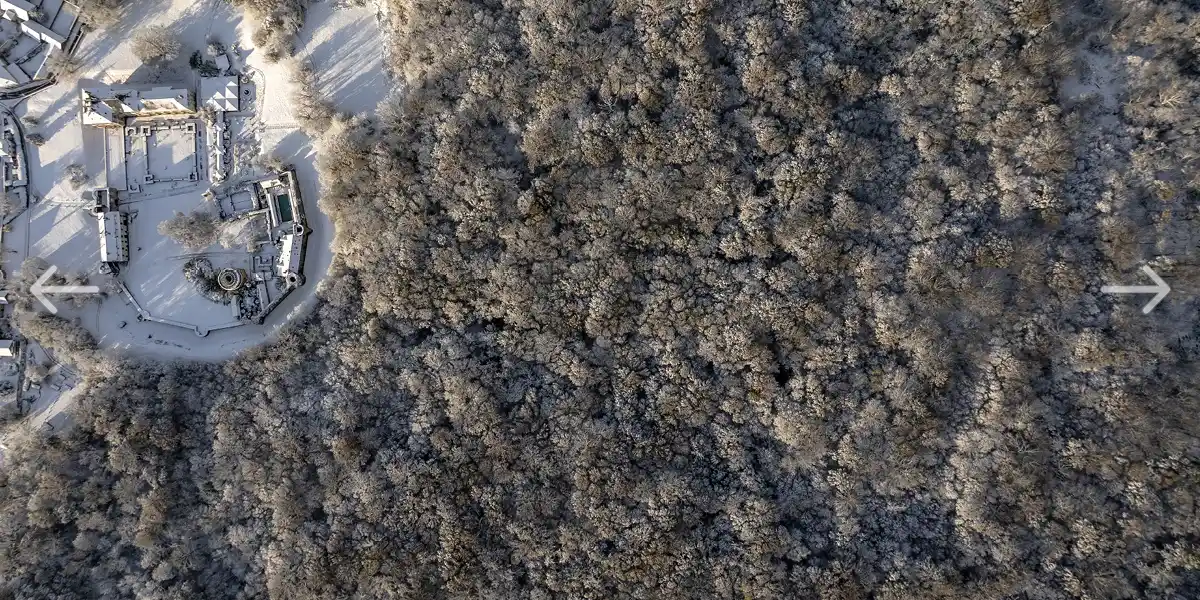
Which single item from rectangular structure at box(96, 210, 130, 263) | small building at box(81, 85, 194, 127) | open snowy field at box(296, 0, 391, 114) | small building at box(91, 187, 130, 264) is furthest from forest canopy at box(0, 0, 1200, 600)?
small building at box(81, 85, 194, 127)

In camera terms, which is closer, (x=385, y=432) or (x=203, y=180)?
(x=385, y=432)

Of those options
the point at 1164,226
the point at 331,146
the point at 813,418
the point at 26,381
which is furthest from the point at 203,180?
the point at 1164,226

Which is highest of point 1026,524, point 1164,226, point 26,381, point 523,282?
point 26,381

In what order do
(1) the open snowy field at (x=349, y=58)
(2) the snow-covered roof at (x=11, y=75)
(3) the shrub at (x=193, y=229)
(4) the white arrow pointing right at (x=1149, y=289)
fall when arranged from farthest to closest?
1. (1) the open snowy field at (x=349, y=58)
2. (2) the snow-covered roof at (x=11, y=75)
3. (3) the shrub at (x=193, y=229)
4. (4) the white arrow pointing right at (x=1149, y=289)

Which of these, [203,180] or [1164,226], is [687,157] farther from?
[203,180]

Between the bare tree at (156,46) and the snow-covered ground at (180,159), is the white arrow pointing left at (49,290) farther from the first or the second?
the bare tree at (156,46)

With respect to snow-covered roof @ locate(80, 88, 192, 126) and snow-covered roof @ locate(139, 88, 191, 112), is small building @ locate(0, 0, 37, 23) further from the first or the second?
snow-covered roof @ locate(139, 88, 191, 112)

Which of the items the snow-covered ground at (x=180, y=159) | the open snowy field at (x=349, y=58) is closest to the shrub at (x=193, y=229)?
the snow-covered ground at (x=180, y=159)
